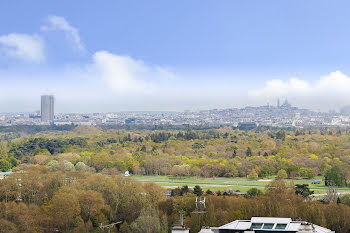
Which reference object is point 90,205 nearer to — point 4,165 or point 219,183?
point 219,183

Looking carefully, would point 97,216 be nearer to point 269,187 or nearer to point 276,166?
point 269,187

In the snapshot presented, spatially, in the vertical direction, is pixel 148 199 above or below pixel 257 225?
below

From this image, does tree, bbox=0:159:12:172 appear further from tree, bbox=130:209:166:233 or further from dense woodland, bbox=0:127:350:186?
tree, bbox=130:209:166:233

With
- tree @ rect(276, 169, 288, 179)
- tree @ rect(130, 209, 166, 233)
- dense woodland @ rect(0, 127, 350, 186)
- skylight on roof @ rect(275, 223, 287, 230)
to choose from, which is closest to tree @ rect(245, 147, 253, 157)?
dense woodland @ rect(0, 127, 350, 186)

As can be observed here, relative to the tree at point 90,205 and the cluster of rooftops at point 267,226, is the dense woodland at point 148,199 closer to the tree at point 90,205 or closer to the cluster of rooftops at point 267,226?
the tree at point 90,205

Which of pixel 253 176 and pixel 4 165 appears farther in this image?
pixel 4 165

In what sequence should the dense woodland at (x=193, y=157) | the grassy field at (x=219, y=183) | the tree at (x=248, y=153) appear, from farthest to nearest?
the tree at (x=248, y=153)
the dense woodland at (x=193, y=157)
the grassy field at (x=219, y=183)

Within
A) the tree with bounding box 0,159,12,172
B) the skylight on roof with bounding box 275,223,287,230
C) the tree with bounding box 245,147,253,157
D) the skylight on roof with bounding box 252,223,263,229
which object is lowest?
the tree with bounding box 0,159,12,172

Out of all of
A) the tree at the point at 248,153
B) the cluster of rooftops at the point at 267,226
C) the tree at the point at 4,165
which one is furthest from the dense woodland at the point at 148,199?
the tree at the point at 248,153

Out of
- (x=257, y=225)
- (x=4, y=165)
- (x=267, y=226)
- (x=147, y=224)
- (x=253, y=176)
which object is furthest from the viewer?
(x=4, y=165)

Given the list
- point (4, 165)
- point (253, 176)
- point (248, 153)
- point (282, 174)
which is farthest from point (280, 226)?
point (248, 153)

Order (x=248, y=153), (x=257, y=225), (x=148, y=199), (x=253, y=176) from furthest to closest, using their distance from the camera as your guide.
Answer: (x=248, y=153), (x=253, y=176), (x=148, y=199), (x=257, y=225)
